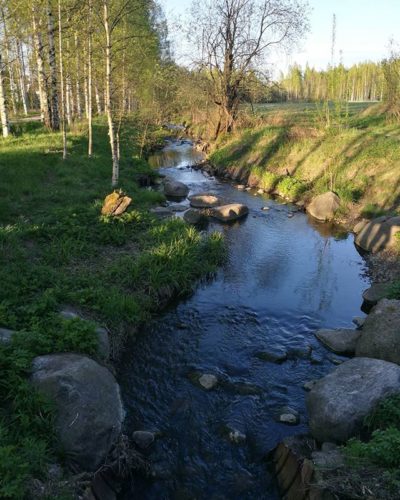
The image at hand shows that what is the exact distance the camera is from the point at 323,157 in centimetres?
2488

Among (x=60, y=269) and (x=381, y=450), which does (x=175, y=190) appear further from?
(x=381, y=450)

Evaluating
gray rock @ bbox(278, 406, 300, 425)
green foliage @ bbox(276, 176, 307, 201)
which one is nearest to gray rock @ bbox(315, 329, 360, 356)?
gray rock @ bbox(278, 406, 300, 425)

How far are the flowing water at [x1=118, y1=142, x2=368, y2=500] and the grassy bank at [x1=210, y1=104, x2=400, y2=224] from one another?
496cm

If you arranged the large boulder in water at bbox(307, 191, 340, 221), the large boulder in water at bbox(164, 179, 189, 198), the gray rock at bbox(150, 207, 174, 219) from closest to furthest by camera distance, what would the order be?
the gray rock at bbox(150, 207, 174, 219), the large boulder in water at bbox(307, 191, 340, 221), the large boulder in water at bbox(164, 179, 189, 198)

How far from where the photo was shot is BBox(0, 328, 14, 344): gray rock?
709cm

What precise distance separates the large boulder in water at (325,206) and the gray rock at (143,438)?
15.7 m

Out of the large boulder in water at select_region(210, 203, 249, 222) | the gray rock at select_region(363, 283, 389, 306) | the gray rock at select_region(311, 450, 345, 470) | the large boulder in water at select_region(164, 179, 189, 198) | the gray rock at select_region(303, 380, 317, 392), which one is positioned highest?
the large boulder in water at select_region(164, 179, 189, 198)

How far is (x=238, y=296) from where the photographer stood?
1262cm

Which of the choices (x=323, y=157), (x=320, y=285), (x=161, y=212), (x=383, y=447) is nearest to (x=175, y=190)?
(x=161, y=212)

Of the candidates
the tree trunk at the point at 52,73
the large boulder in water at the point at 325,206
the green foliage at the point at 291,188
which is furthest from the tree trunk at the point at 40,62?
the large boulder in water at the point at 325,206

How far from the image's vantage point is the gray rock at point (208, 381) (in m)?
8.55

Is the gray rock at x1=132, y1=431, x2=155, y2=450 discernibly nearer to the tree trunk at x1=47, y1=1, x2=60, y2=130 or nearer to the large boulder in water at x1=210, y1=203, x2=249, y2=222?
the large boulder in water at x1=210, y1=203, x2=249, y2=222

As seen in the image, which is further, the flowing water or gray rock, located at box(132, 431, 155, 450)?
gray rock, located at box(132, 431, 155, 450)

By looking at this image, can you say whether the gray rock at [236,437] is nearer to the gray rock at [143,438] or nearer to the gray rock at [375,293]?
the gray rock at [143,438]
